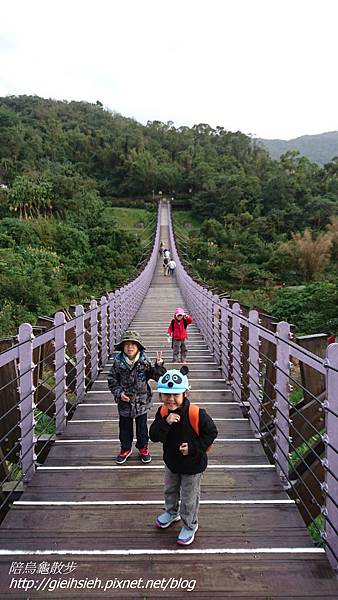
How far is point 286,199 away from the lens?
Answer: 45.1 meters

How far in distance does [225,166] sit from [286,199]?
75.8 feet

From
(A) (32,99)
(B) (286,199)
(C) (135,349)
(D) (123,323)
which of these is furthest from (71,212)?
(A) (32,99)

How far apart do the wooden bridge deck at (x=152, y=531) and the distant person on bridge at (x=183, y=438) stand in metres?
0.16

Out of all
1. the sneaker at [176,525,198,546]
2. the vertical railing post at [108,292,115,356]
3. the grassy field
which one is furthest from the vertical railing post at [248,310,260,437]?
the grassy field

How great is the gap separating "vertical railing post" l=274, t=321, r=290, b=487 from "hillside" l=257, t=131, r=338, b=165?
473ft

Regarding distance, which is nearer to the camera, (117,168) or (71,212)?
(71,212)

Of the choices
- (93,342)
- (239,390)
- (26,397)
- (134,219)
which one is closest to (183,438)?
(26,397)

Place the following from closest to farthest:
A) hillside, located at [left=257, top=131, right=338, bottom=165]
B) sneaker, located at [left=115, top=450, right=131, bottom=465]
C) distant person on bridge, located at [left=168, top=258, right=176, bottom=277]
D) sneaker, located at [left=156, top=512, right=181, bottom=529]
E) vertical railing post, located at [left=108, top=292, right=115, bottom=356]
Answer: sneaker, located at [left=156, top=512, right=181, bottom=529] → sneaker, located at [left=115, top=450, right=131, bottom=465] → vertical railing post, located at [left=108, top=292, right=115, bottom=356] → distant person on bridge, located at [left=168, top=258, right=176, bottom=277] → hillside, located at [left=257, top=131, right=338, bottom=165]

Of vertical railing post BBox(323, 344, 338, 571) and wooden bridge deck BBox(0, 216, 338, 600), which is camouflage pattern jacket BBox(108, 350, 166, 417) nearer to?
wooden bridge deck BBox(0, 216, 338, 600)

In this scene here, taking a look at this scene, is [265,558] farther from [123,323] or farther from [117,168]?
[117,168]

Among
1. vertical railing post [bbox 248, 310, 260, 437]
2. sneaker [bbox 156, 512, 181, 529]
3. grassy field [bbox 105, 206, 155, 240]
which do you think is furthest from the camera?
grassy field [bbox 105, 206, 155, 240]

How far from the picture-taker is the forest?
63.5 feet

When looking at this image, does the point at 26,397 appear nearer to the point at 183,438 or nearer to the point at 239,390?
the point at 183,438

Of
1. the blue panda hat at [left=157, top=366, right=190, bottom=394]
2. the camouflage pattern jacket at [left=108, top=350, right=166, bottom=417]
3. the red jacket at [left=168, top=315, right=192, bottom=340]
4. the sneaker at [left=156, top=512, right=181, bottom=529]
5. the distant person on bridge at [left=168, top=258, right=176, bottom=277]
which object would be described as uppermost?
the blue panda hat at [left=157, top=366, right=190, bottom=394]
